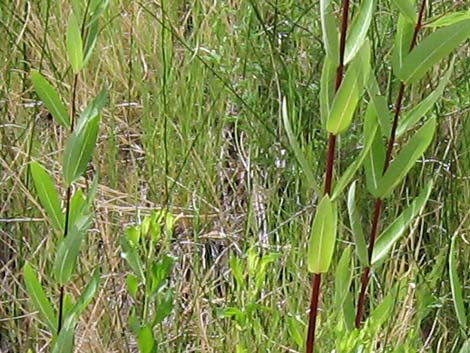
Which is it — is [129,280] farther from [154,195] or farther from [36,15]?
[36,15]

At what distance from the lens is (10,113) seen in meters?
1.68

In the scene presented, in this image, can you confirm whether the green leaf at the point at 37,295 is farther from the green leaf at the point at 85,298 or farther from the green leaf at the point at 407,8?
the green leaf at the point at 407,8

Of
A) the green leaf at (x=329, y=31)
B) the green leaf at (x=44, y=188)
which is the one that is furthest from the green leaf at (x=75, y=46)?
the green leaf at (x=329, y=31)

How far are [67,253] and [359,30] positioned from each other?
0.34 m

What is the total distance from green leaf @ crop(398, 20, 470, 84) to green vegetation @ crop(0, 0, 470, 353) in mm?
138

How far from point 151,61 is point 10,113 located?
1.12 ft

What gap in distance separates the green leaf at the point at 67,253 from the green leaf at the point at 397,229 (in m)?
0.30

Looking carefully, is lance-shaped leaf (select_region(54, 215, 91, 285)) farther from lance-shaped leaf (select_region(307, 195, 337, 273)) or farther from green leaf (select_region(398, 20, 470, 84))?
green leaf (select_region(398, 20, 470, 84))

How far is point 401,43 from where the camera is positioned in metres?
0.82

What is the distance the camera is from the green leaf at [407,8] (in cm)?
78

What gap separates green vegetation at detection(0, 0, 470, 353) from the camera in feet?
4.19

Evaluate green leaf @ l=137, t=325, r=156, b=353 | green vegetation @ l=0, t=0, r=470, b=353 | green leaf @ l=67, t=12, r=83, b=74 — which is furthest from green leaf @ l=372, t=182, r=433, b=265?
green leaf @ l=67, t=12, r=83, b=74

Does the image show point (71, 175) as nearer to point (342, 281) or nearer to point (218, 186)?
point (342, 281)

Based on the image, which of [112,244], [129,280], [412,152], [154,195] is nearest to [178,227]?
[154,195]
